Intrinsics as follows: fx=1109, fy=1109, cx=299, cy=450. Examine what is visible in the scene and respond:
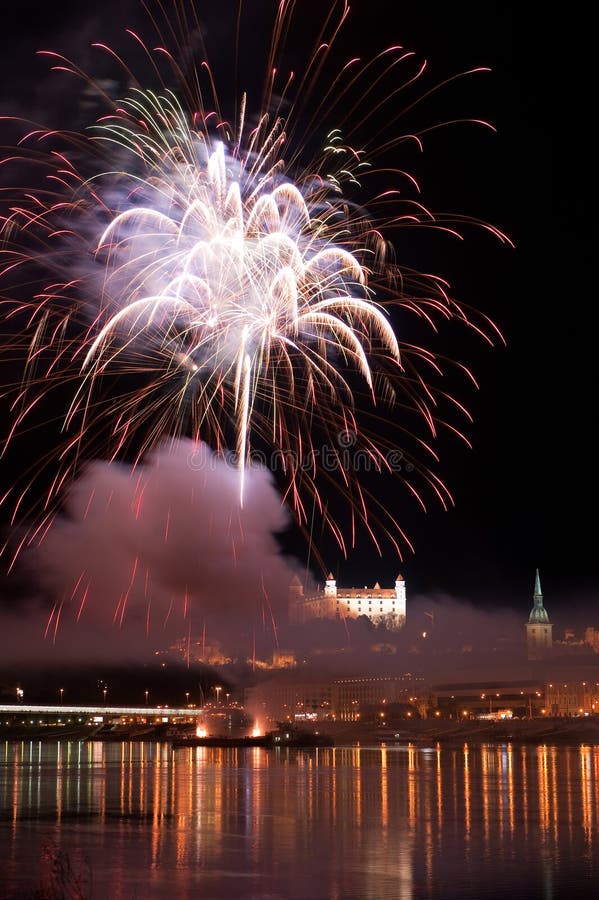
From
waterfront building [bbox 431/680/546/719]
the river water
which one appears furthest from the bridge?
the river water

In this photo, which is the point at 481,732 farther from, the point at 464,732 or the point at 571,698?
the point at 571,698

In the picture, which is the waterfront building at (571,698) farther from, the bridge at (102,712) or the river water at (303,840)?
the river water at (303,840)

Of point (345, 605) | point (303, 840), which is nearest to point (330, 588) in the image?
point (345, 605)

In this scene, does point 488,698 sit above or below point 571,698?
below

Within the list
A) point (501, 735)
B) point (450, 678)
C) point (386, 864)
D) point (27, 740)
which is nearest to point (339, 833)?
point (386, 864)

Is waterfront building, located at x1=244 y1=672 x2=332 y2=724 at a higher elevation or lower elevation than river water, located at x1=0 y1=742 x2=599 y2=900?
lower

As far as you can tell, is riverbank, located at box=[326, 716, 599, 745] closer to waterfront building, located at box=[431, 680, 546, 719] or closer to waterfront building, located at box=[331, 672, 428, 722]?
waterfront building, located at box=[431, 680, 546, 719]
